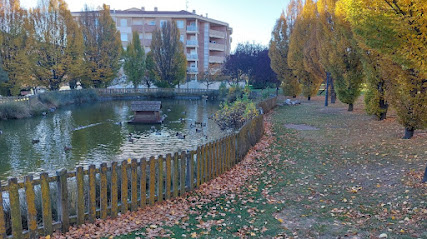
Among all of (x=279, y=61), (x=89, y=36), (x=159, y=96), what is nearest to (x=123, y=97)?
(x=159, y=96)

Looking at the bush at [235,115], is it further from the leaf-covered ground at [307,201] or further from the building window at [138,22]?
the building window at [138,22]

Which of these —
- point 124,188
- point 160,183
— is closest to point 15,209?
point 124,188

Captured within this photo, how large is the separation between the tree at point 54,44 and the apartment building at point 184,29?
2210 centimetres

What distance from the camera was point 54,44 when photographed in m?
37.2

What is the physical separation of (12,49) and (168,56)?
71.0ft

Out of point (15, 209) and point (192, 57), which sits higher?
point (192, 57)

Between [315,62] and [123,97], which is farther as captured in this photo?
[123,97]

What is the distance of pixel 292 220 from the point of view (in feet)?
19.9

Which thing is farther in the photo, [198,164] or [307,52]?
[307,52]

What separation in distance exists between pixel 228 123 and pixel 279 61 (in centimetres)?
2270

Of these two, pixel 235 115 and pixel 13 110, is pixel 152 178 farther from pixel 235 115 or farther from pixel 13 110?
pixel 13 110

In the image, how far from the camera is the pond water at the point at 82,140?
42.5 feet

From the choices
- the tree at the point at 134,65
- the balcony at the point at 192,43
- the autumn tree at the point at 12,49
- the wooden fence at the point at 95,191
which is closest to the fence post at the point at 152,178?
the wooden fence at the point at 95,191

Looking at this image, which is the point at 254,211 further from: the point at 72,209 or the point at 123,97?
the point at 123,97
